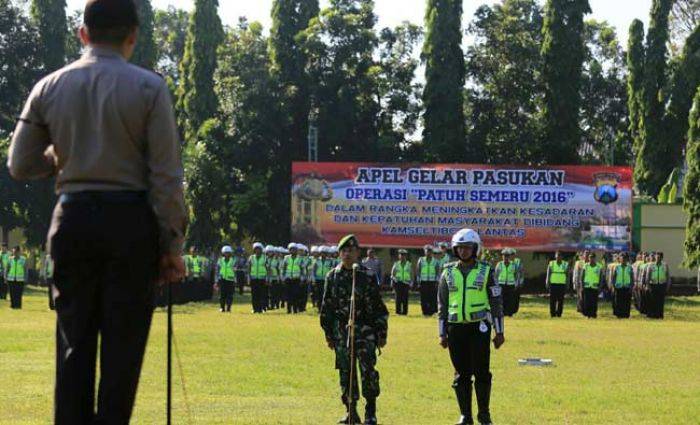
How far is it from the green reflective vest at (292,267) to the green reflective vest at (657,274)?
1028 centimetres

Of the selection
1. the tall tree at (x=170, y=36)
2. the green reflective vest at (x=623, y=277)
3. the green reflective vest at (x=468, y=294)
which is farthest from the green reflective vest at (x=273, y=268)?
the tall tree at (x=170, y=36)

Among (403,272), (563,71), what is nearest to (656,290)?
(403,272)

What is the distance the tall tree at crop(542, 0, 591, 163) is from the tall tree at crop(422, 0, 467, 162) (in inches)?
137

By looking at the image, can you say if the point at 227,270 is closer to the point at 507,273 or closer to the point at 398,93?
the point at 507,273

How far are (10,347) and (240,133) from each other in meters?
36.3

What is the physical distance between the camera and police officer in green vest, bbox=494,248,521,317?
42375mm

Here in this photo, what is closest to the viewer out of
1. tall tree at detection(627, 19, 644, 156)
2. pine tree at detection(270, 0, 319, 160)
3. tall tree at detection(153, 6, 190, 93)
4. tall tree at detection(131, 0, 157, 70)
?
pine tree at detection(270, 0, 319, 160)

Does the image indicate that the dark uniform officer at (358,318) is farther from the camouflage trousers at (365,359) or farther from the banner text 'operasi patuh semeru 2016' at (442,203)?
the banner text 'operasi patuh semeru 2016' at (442,203)

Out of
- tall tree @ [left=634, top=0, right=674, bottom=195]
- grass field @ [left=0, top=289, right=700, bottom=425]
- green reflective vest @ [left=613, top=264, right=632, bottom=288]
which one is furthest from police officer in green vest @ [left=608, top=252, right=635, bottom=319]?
tall tree @ [left=634, top=0, right=674, bottom=195]

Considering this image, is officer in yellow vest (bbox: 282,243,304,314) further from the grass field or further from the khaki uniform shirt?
the khaki uniform shirt

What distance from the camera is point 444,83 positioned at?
60719mm

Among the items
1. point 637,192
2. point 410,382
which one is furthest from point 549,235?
point 410,382

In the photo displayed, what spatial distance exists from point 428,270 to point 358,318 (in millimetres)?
30528

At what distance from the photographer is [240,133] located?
61.0 meters
